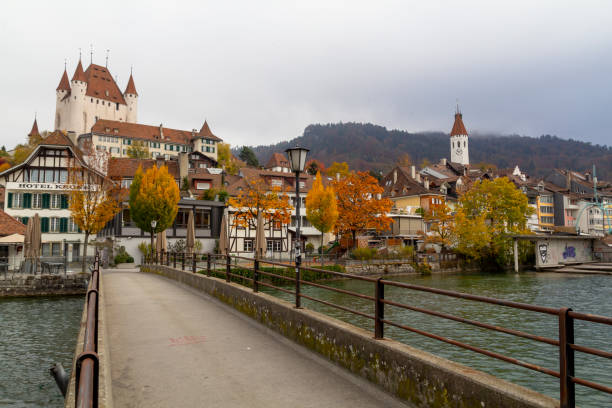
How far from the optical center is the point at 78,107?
395ft

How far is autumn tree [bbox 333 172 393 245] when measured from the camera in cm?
4578

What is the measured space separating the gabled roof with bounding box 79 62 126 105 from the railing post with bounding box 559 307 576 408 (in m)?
138

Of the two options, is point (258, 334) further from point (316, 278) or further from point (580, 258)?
point (580, 258)

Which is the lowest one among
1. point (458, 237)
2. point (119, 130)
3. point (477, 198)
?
point (458, 237)

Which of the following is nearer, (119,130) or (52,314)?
(52,314)

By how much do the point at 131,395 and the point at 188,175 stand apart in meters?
58.3

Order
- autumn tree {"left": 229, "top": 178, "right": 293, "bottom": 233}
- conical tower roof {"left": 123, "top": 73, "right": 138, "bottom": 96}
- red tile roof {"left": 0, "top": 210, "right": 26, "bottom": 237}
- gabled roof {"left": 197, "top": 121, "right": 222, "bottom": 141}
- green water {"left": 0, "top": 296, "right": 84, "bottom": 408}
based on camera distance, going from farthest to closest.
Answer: conical tower roof {"left": 123, "top": 73, "right": 138, "bottom": 96}
gabled roof {"left": 197, "top": 121, "right": 222, "bottom": 141}
autumn tree {"left": 229, "top": 178, "right": 293, "bottom": 233}
red tile roof {"left": 0, "top": 210, "right": 26, "bottom": 237}
green water {"left": 0, "top": 296, "right": 84, "bottom": 408}

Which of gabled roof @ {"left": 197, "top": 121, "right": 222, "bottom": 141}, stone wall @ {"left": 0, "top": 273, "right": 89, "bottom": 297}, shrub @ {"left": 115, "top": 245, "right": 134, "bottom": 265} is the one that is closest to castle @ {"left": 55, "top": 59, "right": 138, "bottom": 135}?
gabled roof @ {"left": 197, "top": 121, "right": 222, "bottom": 141}

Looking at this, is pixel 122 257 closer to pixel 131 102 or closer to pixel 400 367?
pixel 400 367

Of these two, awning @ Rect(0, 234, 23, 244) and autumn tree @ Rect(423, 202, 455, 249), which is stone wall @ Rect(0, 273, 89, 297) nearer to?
awning @ Rect(0, 234, 23, 244)

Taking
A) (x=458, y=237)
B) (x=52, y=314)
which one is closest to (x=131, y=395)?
(x=52, y=314)

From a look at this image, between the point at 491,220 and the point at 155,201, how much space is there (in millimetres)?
39838

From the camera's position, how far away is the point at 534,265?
170 feet

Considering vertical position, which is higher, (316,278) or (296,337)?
(296,337)
